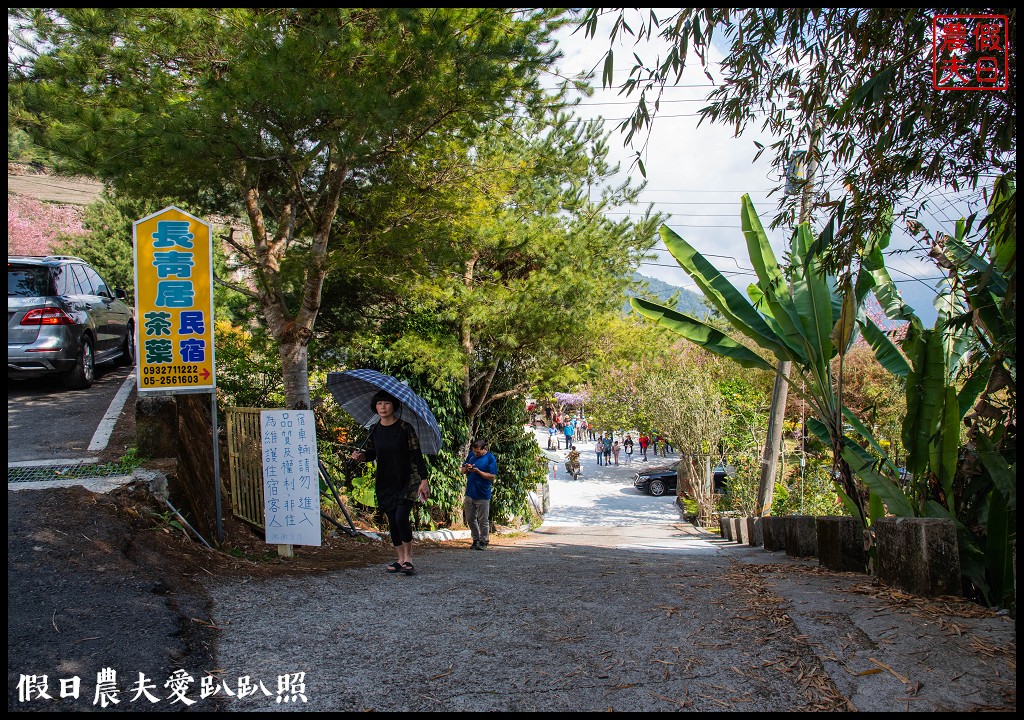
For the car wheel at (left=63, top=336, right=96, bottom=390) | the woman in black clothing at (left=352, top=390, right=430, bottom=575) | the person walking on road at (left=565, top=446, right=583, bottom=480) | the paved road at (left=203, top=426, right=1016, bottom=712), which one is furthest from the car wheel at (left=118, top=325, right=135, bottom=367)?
the person walking on road at (left=565, top=446, right=583, bottom=480)

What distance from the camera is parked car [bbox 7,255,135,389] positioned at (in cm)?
844

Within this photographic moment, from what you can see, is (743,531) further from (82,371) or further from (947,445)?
(82,371)

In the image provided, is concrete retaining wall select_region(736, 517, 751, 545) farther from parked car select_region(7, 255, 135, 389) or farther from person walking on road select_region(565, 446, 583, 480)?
person walking on road select_region(565, 446, 583, 480)

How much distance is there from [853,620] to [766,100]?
12.1 ft

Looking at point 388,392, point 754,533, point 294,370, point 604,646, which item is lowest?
point 754,533

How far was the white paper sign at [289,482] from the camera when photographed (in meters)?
6.52

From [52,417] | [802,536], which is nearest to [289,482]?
[52,417]

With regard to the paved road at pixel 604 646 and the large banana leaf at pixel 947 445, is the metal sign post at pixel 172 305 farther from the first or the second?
the large banana leaf at pixel 947 445

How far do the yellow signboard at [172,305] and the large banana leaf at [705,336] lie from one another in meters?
4.41

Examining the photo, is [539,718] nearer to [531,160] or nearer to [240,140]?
[240,140]

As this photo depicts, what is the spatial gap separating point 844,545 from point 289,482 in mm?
5363

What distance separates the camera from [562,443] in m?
49.5

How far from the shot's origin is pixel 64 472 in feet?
20.5

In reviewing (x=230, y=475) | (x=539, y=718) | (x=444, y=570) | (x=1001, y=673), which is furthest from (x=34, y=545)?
(x=1001, y=673)
